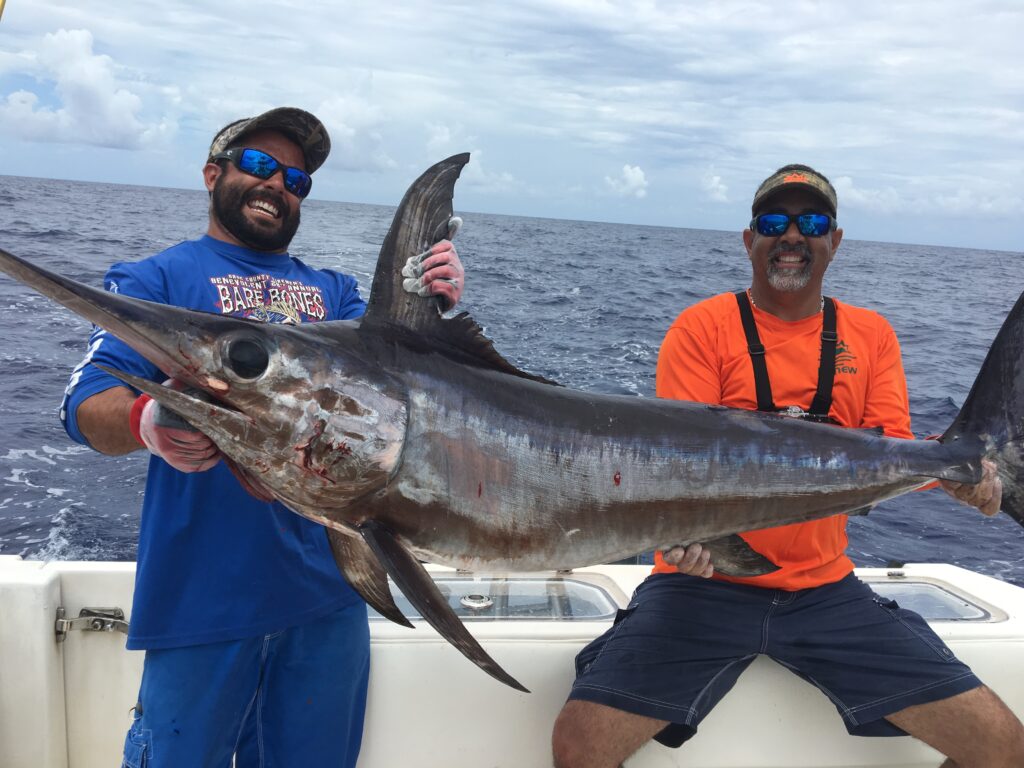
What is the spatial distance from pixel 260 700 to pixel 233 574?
37 cm

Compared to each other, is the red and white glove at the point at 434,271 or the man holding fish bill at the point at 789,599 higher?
the red and white glove at the point at 434,271

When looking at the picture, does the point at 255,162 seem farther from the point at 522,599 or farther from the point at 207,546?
the point at 522,599

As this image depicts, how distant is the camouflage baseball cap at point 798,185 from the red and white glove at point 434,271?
157 centimetres

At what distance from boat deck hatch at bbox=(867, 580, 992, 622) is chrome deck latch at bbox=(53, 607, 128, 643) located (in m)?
2.77

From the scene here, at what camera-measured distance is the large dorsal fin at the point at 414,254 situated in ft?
5.90

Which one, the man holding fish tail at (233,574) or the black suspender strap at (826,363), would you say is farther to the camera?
the black suspender strap at (826,363)

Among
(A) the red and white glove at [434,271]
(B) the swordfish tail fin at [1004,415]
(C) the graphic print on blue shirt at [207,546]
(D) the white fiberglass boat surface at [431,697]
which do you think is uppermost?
(A) the red and white glove at [434,271]

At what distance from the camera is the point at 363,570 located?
1.74 metres

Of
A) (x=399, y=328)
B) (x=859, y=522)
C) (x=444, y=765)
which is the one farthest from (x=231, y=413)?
(x=859, y=522)

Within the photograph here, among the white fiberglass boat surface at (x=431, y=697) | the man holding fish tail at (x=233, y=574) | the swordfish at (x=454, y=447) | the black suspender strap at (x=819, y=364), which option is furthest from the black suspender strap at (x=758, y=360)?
the man holding fish tail at (x=233, y=574)

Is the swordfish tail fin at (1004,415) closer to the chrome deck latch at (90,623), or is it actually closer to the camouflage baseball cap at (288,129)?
the camouflage baseball cap at (288,129)

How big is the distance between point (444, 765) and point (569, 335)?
1119cm

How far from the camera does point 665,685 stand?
2516 millimetres

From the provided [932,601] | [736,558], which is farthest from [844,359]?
[932,601]
